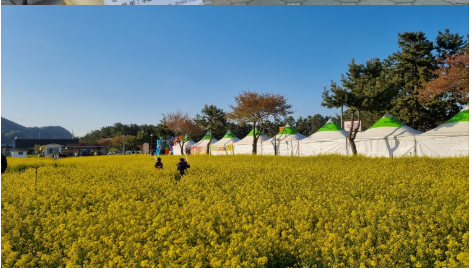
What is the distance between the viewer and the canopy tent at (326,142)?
29.2ft

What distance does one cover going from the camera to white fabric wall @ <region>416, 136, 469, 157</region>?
14.3 ft

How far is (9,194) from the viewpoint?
9.40ft

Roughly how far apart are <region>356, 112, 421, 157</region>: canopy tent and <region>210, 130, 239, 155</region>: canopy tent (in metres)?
3.63

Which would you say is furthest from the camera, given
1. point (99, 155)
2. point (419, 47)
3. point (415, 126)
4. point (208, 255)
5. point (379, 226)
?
point (415, 126)

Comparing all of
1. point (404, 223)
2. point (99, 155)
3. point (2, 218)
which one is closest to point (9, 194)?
point (2, 218)

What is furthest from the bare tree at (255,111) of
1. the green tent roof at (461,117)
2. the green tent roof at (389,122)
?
the green tent roof at (389,122)

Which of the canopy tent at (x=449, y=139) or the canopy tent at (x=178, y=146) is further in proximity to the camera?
the canopy tent at (x=178, y=146)

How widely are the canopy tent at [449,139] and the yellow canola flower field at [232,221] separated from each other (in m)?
0.73

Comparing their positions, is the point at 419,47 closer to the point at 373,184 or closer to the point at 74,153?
the point at 373,184

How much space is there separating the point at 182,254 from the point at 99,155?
251 centimetres

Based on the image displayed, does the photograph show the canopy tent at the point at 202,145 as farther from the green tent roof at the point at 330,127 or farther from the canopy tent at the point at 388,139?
the green tent roof at the point at 330,127

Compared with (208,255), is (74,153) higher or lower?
higher

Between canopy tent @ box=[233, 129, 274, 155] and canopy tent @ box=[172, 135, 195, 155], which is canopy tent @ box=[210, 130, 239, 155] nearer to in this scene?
canopy tent @ box=[233, 129, 274, 155]

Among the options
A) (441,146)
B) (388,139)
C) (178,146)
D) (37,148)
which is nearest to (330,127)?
(388,139)
